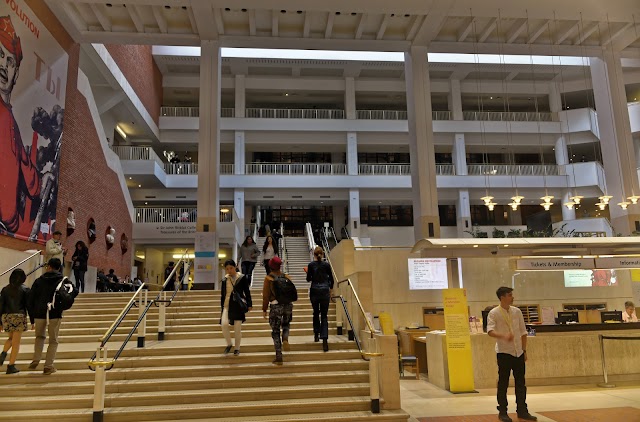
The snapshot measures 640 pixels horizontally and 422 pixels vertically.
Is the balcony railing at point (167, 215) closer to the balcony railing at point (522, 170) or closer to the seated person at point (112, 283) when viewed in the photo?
the seated person at point (112, 283)

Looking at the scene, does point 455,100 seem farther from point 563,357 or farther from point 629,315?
point 563,357

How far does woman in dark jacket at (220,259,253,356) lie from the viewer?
6.77 m

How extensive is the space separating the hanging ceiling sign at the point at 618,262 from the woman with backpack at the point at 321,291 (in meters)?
5.67

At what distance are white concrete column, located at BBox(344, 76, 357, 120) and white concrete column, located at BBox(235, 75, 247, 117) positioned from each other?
5.48 metres

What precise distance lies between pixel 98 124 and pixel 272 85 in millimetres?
11660

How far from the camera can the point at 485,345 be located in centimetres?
834

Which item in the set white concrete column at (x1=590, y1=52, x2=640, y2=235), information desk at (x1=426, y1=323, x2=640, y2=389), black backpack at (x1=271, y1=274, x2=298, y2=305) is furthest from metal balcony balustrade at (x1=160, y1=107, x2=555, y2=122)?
black backpack at (x1=271, y1=274, x2=298, y2=305)

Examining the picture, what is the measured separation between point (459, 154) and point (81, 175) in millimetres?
18643

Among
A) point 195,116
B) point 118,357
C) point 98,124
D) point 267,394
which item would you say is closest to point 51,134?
point 98,124

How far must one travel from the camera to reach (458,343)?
803 centimetres

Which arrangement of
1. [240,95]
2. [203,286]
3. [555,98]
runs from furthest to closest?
[555,98] → [240,95] → [203,286]

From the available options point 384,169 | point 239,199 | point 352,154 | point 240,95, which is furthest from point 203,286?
point 384,169

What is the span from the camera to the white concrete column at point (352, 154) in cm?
2559

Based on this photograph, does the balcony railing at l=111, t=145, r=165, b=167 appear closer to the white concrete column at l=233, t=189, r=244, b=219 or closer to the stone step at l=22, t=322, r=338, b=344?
the white concrete column at l=233, t=189, r=244, b=219
